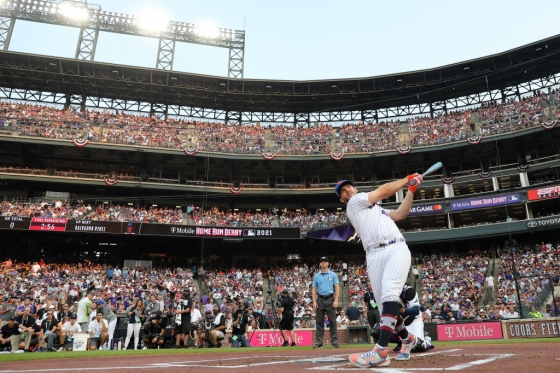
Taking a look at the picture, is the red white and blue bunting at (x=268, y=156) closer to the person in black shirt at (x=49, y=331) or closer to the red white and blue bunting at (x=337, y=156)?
the red white and blue bunting at (x=337, y=156)

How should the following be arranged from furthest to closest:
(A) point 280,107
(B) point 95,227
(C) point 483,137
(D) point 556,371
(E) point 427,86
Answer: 1. (A) point 280,107
2. (E) point 427,86
3. (C) point 483,137
4. (B) point 95,227
5. (D) point 556,371

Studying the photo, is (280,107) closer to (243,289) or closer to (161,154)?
(161,154)

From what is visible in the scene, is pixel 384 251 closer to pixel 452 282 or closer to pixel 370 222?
pixel 370 222

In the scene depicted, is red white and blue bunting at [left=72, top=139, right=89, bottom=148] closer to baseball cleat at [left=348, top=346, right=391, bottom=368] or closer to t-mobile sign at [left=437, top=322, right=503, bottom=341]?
t-mobile sign at [left=437, top=322, right=503, bottom=341]

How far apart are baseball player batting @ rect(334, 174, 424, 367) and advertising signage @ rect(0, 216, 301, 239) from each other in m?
28.9

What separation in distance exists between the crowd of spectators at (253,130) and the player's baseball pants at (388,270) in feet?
108

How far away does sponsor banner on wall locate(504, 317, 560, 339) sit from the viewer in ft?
42.0

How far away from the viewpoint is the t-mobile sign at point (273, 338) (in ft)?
48.5

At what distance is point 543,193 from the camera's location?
98.8 ft

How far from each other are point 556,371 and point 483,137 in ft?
112

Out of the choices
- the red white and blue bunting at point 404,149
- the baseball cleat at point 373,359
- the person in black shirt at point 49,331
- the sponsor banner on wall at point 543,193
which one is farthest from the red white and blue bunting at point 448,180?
the baseball cleat at point 373,359

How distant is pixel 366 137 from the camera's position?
127ft

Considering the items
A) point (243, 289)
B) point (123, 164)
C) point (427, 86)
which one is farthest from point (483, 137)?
point (123, 164)

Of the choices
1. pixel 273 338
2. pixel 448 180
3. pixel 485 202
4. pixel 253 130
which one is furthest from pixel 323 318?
pixel 253 130
